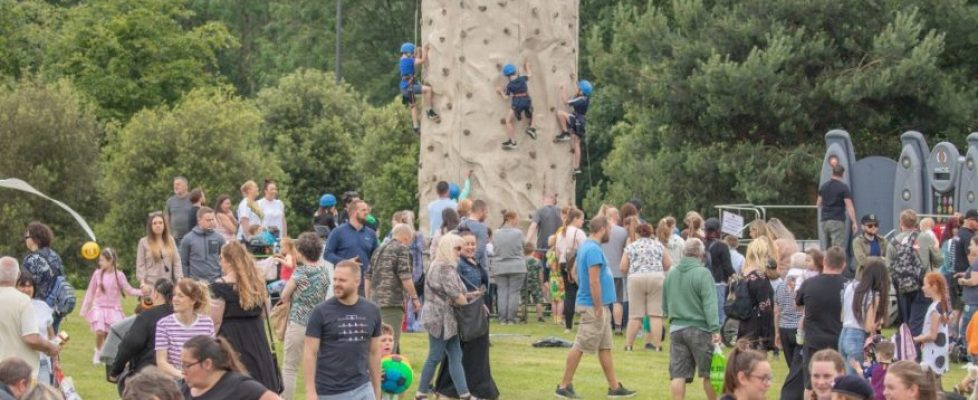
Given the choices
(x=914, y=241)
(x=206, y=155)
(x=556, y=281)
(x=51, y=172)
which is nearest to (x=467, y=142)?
(x=556, y=281)

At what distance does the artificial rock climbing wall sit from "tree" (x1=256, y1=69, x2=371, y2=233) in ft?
70.5

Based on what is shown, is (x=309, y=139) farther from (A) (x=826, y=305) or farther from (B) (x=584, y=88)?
(A) (x=826, y=305)

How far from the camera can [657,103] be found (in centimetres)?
3772

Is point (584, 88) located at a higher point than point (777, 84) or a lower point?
lower

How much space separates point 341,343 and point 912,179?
17.2 m

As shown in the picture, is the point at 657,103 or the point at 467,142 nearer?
the point at 467,142

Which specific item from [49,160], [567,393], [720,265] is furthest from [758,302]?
[49,160]

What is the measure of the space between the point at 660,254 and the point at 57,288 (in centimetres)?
759

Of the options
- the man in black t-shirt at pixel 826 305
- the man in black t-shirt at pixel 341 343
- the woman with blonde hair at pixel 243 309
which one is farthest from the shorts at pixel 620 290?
the man in black t-shirt at pixel 341 343

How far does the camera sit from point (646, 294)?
70.0 feet

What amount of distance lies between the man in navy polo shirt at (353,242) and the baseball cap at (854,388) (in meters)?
8.84

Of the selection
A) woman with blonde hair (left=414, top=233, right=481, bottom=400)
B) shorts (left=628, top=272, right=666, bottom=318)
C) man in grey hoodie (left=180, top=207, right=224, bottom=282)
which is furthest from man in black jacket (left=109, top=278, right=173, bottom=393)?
shorts (left=628, top=272, right=666, bottom=318)

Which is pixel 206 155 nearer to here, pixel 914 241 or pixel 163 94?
pixel 163 94

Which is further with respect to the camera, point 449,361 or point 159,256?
point 159,256
